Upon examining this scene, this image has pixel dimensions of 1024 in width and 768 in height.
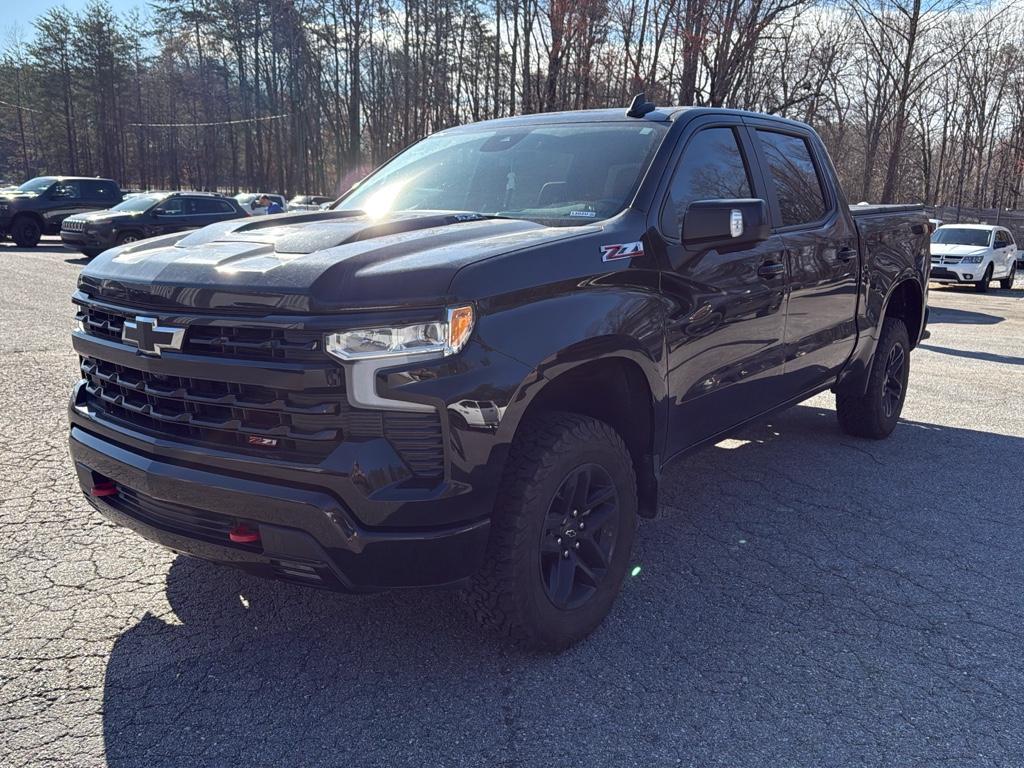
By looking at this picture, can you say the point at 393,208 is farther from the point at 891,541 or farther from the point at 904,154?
the point at 904,154

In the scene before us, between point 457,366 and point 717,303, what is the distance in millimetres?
1567

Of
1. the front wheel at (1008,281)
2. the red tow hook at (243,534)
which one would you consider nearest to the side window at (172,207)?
the red tow hook at (243,534)

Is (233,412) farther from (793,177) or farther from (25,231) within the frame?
(25,231)

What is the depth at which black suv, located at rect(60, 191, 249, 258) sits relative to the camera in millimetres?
17875

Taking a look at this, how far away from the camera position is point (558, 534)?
113 inches

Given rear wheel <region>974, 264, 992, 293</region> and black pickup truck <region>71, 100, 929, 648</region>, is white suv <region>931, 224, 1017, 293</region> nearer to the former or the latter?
rear wheel <region>974, 264, 992, 293</region>

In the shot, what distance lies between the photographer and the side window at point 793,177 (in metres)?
4.27

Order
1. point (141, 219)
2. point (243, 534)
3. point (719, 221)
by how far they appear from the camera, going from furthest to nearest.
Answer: point (141, 219) < point (719, 221) < point (243, 534)

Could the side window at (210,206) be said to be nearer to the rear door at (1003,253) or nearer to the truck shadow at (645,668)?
the truck shadow at (645,668)

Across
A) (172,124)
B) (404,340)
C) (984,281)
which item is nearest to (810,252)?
(404,340)

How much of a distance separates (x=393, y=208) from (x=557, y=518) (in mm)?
1793

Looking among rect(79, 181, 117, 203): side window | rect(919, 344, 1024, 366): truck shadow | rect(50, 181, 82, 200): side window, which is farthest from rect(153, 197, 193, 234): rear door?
rect(919, 344, 1024, 366): truck shadow

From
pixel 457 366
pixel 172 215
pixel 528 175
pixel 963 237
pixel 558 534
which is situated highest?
pixel 528 175

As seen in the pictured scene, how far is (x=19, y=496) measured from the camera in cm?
420
